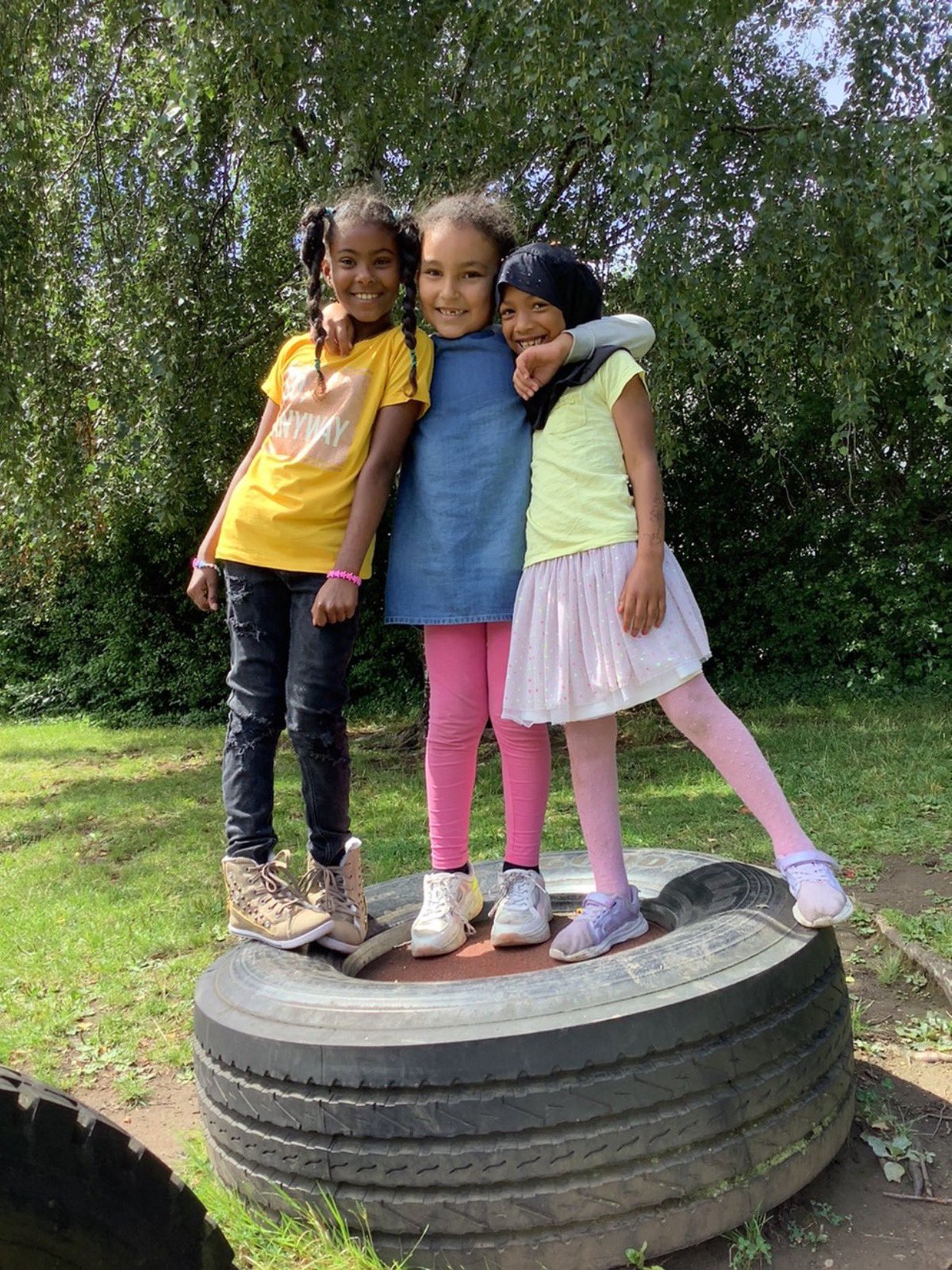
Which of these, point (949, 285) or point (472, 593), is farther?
point (949, 285)

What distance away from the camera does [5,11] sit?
5.51 meters

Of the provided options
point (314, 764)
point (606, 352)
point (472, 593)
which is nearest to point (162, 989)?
point (314, 764)

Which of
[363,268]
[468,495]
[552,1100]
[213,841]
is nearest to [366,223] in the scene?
[363,268]

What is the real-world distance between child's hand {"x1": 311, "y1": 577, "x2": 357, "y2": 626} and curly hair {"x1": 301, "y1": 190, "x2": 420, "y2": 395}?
0.49 m

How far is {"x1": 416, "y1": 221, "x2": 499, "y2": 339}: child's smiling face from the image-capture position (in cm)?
245

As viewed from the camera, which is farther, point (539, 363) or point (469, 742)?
point (469, 742)

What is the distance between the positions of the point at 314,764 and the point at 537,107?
3.93 metres

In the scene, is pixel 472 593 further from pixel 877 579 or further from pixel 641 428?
pixel 877 579

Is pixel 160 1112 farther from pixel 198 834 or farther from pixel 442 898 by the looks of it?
pixel 198 834

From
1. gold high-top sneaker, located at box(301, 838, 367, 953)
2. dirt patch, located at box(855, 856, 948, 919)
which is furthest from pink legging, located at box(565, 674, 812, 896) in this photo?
dirt patch, located at box(855, 856, 948, 919)

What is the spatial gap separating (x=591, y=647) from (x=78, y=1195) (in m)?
1.46

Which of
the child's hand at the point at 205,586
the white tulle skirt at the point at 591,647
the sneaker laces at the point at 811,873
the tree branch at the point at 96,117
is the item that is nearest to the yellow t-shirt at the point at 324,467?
the child's hand at the point at 205,586

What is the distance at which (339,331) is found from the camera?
2516 millimetres

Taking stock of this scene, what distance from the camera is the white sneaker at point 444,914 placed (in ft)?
7.86
